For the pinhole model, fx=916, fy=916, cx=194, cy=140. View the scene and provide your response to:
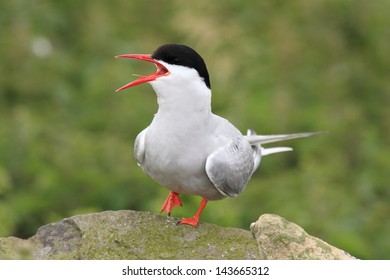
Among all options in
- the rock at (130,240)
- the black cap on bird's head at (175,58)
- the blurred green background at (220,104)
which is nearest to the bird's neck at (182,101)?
the black cap on bird's head at (175,58)

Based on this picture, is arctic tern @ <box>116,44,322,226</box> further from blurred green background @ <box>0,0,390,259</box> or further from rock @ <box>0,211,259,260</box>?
blurred green background @ <box>0,0,390,259</box>

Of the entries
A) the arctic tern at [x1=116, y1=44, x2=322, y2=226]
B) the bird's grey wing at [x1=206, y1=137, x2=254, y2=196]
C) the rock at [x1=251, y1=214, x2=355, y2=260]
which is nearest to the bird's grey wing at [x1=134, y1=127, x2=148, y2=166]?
the arctic tern at [x1=116, y1=44, x2=322, y2=226]

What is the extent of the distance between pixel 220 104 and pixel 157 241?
4.73m

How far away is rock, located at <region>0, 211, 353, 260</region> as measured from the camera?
5602 mm

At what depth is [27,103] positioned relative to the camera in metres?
10.3

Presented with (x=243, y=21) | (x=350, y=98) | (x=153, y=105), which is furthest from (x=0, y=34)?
(x=350, y=98)

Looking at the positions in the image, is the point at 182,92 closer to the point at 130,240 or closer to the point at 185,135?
the point at 185,135

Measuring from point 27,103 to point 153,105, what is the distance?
1468 mm

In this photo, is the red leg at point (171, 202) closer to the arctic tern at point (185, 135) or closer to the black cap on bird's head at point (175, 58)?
the arctic tern at point (185, 135)

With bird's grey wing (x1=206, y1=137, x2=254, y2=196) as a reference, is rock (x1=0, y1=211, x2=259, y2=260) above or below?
below

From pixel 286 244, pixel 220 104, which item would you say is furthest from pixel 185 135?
pixel 220 104

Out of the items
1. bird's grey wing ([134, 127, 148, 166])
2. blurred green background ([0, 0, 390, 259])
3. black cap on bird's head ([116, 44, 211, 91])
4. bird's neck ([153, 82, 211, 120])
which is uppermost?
black cap on bird's head ([116, 44, 211, 91])

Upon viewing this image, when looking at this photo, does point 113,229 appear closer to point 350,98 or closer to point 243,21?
point 350,98

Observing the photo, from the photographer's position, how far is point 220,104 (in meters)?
10.3
